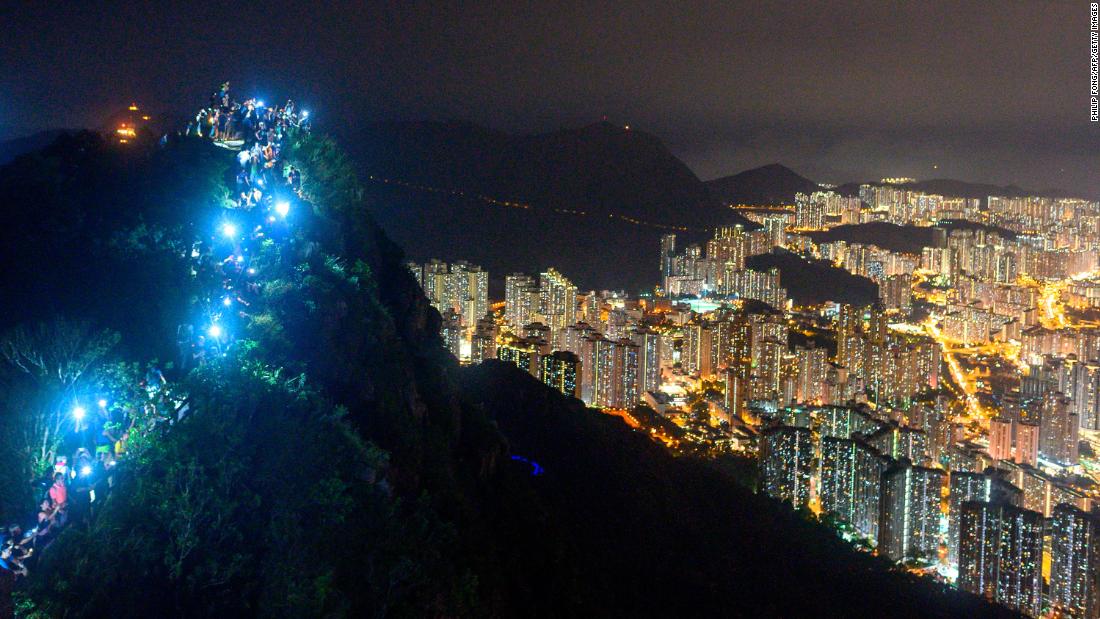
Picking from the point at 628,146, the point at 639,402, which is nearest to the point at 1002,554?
the point at 639,402

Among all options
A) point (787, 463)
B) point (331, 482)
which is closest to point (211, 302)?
point (331, 482)

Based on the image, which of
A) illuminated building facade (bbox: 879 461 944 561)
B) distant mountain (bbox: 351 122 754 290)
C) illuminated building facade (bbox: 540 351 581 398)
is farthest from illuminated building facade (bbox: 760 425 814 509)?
distant mountain (bbox: 351 122 754 290)

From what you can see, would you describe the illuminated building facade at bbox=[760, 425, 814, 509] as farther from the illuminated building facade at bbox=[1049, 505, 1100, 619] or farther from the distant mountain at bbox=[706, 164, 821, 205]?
the distant mountain at bbox=[706, 164, 821, 205]

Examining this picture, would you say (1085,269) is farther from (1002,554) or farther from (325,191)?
(325,191)

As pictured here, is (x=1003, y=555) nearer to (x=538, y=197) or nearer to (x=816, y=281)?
(x=816, y=281)

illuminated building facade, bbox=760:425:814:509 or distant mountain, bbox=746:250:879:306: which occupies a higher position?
distant mountain, bbox=746:250:879:306

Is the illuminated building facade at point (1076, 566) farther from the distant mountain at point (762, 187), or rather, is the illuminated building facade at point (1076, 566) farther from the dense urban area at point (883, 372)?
the distant mountain at point (762, 187)
